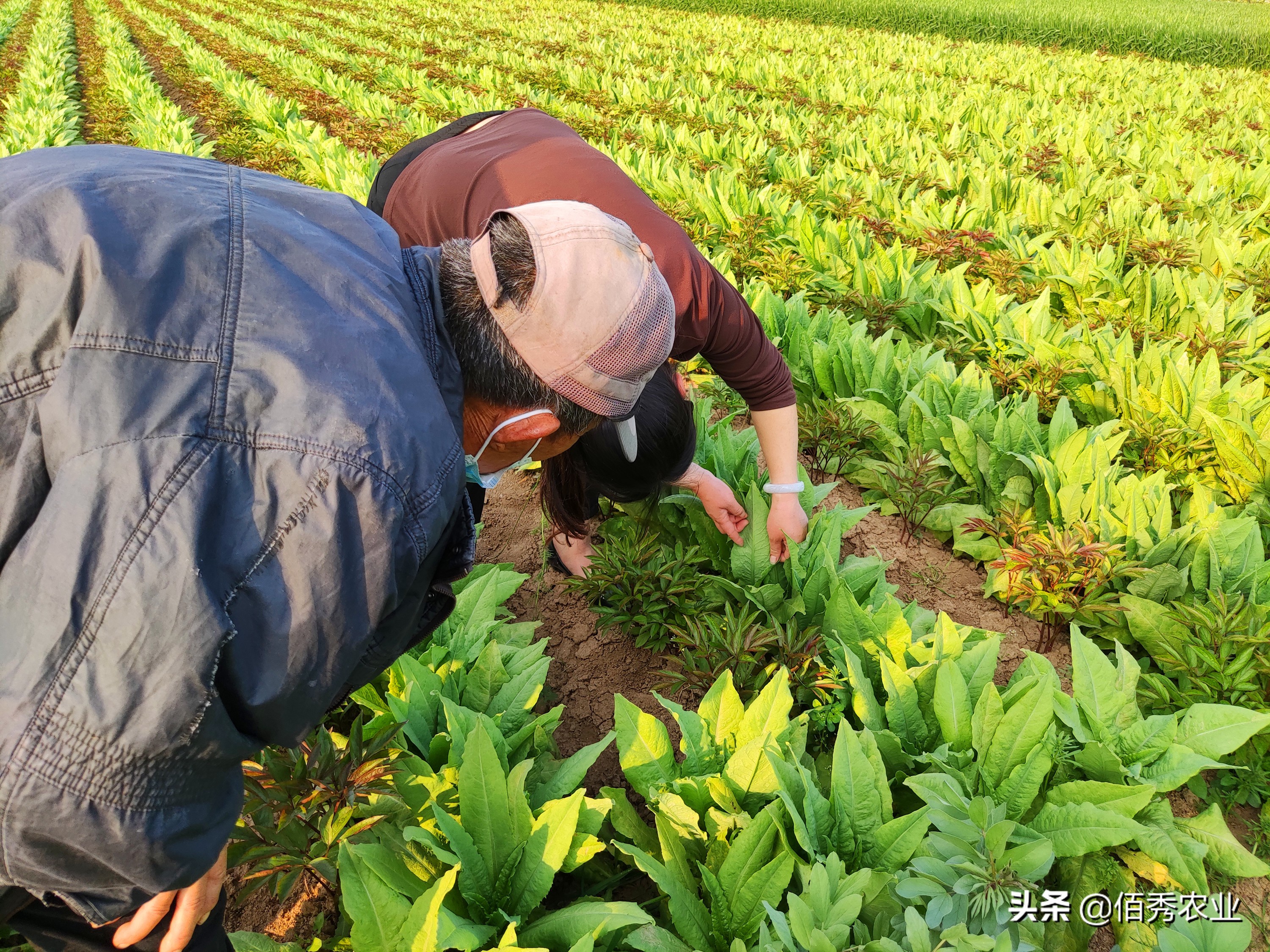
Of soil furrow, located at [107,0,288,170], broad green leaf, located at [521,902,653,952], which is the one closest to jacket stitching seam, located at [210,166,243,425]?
broad green leaf, located at [521,902,653,952]

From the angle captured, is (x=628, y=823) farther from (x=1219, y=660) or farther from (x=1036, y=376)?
(x=1036, y=376)

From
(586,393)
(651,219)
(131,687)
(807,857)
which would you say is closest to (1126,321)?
(651,219)

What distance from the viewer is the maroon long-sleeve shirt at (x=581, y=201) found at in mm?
1924

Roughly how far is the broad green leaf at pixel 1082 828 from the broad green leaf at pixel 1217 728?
12.9 inches

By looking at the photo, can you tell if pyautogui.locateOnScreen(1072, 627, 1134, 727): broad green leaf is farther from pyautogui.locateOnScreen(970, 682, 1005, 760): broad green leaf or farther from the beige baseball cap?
the beige baseball cap

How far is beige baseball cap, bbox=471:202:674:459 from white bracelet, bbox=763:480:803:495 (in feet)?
3.51

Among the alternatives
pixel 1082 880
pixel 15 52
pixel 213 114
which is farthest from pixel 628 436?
pixel 15 52

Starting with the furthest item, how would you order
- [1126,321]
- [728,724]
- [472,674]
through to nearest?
[1126,321] < [472,674] < [728,724]

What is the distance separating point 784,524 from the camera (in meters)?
2.39

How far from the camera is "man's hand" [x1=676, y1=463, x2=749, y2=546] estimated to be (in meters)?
2.36

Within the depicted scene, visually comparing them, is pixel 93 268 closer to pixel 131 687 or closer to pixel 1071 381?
pixel 131 687

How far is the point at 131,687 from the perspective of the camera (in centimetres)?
82

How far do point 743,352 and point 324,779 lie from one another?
137 cm

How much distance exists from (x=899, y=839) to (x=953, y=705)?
14.9 inches
